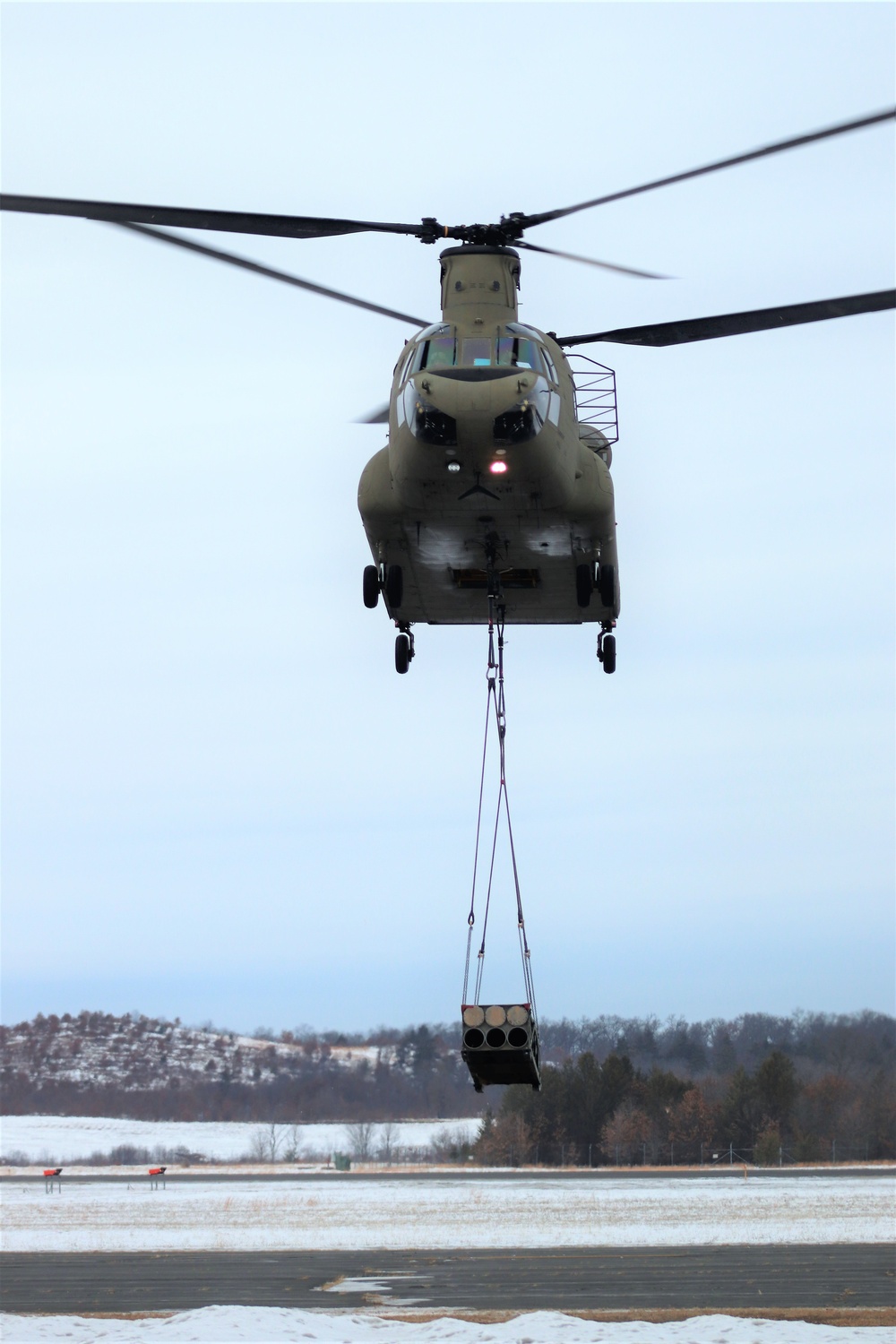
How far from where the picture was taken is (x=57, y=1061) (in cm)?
15562

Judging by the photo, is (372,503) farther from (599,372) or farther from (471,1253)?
(471,1253)

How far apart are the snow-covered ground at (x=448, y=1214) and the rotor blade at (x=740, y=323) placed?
2400cm

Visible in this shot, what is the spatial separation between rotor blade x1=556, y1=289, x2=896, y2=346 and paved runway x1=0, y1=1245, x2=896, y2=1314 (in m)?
16.8

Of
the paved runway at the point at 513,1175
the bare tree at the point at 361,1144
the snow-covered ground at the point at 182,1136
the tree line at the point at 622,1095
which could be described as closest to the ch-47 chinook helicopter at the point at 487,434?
the tree line at the point at 622,1095

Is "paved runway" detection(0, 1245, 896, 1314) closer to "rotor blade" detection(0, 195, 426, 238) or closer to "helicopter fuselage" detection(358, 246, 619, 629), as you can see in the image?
"helicopter fuselage" detection(358, 246, 619, 629)

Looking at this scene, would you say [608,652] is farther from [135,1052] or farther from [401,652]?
[135,1052]

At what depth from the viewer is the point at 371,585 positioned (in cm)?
1717

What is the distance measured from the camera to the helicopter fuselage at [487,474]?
1373cm

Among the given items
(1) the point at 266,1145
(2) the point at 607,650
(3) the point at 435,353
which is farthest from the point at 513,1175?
(3) the point at 435,353

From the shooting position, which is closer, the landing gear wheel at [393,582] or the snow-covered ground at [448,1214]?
the landing gear wheel at [393,582]

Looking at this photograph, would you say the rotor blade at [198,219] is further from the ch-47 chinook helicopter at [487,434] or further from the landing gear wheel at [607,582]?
the landing gear wheel at [607,582]

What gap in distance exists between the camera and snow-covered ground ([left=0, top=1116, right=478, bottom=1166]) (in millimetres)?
81688

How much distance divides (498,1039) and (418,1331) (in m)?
9.41

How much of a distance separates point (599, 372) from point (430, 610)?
3713 millimetres
